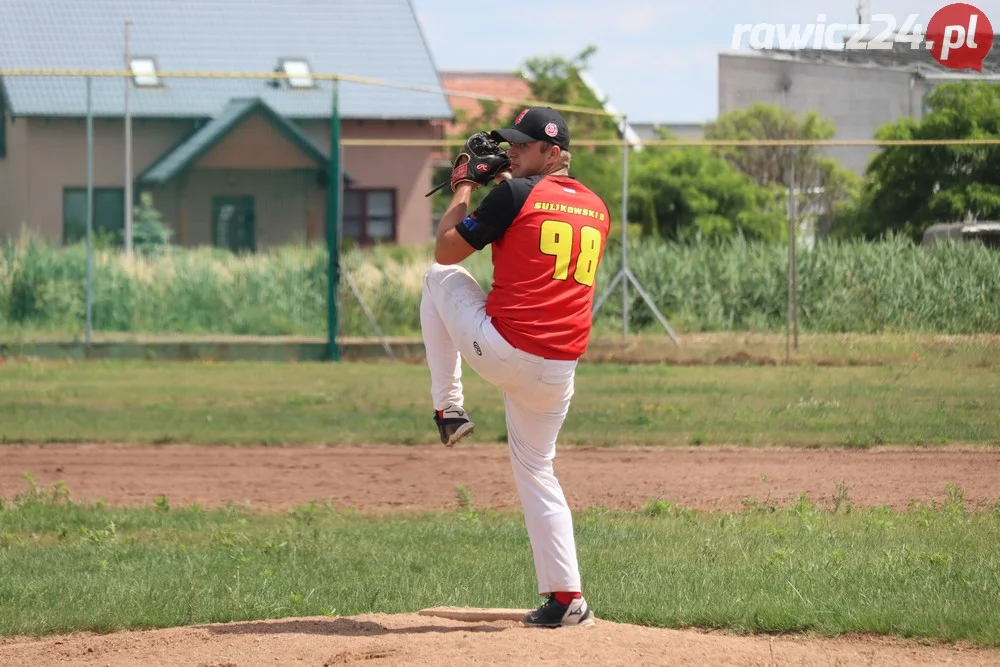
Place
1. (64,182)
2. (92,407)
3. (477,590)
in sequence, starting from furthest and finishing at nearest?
(64,182), (92,407), (477,590)

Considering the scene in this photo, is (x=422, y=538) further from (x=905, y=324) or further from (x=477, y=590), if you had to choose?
(x=905, y=324)

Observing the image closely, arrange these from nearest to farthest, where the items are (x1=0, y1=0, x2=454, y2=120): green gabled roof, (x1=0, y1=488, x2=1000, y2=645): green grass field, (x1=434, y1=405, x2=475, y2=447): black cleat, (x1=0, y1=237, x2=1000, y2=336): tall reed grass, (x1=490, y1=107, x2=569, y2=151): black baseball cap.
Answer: (x1=490, y1=107, x2=569, y2=151): black baseball cap < (x1=434, y1=405, x2=475, y2=447): black cleat < (x1=0, y1=488, x2=1000, y2=645): green grass field < (x1=0, y1=237, x2=1000, y2=336): tall reed grass < (x1=0, y1=0, x2=454, y2=120): green gabled roof

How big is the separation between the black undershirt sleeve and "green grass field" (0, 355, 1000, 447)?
6.71 m

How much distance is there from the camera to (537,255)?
5.63 m

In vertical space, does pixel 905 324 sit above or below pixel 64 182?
below

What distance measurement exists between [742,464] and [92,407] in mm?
6527

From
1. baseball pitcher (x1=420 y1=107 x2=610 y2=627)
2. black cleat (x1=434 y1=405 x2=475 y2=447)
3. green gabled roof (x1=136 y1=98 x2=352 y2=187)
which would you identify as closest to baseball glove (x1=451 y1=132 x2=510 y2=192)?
baseball pitcher (x1=420 y1=107 x2=610 y2=627)

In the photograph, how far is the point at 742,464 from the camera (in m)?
11.0

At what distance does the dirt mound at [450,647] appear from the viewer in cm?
533

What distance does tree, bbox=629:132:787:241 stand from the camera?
62.0 feet

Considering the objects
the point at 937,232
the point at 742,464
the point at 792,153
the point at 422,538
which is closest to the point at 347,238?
the point at 792,153

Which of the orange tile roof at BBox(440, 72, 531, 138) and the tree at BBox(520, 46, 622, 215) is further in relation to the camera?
the orange tile roof at BBox(440, 72, 531, 138)

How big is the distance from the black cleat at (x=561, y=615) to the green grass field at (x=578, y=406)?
6.29 m

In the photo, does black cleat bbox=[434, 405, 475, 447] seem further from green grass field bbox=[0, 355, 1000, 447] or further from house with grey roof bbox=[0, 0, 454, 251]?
house with grey roof bbox=[0, 0, 454, 251]
